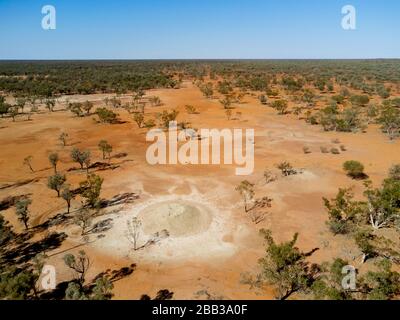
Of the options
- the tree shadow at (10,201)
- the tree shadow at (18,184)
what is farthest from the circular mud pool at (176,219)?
the tree shadow at (18,184)

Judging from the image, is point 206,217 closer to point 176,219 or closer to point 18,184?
point 176,219

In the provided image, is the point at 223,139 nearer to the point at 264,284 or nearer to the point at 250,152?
the point at 250,152

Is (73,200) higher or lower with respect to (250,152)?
lower

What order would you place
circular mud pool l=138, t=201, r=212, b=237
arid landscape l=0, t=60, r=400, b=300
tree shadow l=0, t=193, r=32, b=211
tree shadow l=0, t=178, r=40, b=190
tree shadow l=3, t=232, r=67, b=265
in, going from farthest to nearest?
tree shadow l=0, t=178, r=40, b=190 → tree shadow l=0, t=193, r=32, b=211 → circular mud pool l=138, t=201, r=212, b=237 → tree shadow l=3, t=232, r=67, b=265 → arid landscape l=0, t=60, r=400, b=300

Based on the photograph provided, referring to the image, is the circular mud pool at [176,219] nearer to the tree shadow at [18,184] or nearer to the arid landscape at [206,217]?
the arid landscape at [206,217]

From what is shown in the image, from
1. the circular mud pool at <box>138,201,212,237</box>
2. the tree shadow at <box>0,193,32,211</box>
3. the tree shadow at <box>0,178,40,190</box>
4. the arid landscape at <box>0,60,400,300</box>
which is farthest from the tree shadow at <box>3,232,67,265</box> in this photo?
the tree shadow at <box>0,178,40,190</box>

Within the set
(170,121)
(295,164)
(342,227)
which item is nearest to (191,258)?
(342,227)

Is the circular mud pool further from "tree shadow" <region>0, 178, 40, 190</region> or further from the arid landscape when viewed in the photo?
"tree shadow" <region>0, 178, 40, 190</region>

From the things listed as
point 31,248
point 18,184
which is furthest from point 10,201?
point 31,248
